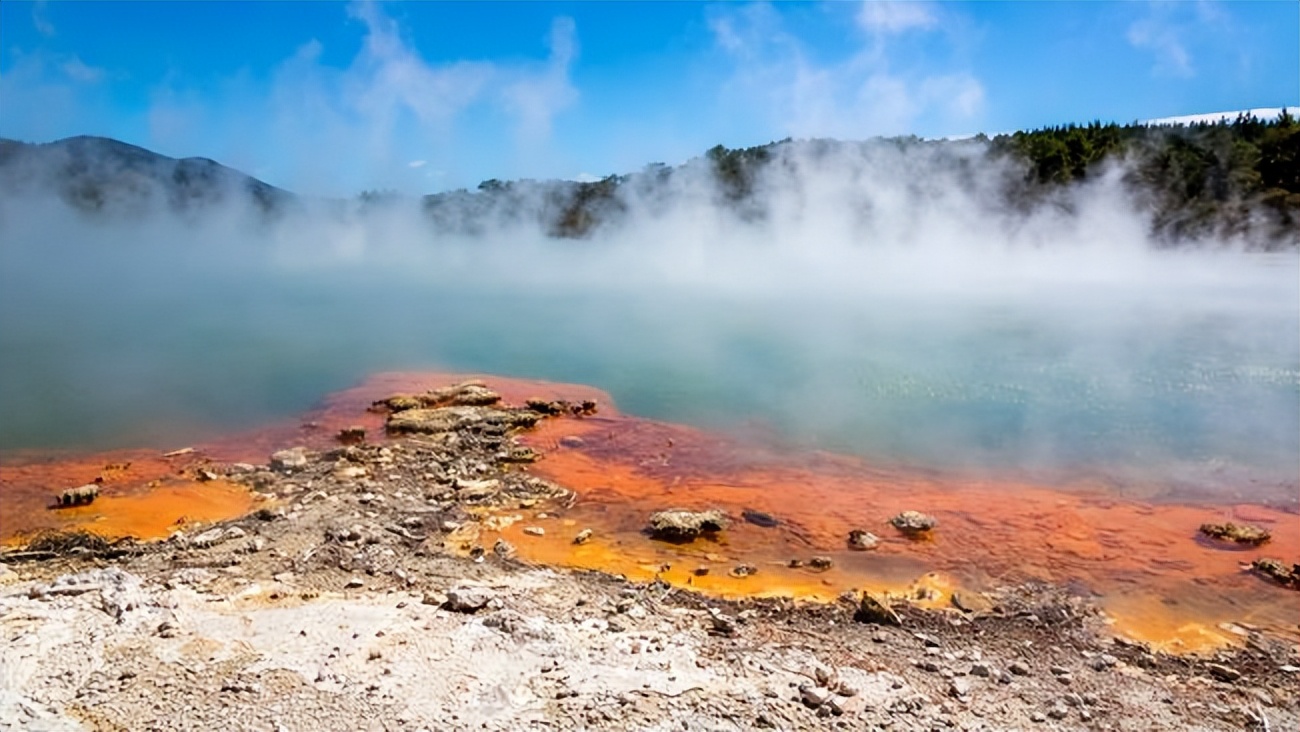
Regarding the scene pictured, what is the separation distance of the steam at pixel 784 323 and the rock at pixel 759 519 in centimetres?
176

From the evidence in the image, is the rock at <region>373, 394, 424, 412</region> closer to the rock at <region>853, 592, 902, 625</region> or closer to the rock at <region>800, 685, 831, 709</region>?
the rock at <region>853, 592, 902, 625</region>

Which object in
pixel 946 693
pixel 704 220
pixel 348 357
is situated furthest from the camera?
pixel 704 220

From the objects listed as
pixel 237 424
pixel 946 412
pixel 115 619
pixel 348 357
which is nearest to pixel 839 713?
pixel 115 619

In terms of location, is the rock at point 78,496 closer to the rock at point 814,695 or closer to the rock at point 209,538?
the rock at point 209,538

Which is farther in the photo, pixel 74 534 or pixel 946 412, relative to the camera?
pixel 946 412

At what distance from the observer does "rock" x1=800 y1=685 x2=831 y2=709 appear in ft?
9.75

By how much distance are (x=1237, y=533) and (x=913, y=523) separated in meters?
2.12

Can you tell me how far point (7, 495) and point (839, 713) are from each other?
623cm

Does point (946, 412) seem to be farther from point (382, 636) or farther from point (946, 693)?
point (382, 636)

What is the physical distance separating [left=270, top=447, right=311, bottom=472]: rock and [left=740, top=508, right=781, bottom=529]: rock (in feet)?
11.3

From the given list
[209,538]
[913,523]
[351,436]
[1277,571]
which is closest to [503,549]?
[209,538]

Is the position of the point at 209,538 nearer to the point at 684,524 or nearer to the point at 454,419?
the point at 684,524

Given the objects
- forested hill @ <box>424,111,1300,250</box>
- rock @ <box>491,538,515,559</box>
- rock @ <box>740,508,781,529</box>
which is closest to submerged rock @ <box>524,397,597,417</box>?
rock @ <box>740,508,781,529</box>

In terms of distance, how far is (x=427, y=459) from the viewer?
20.7ft
